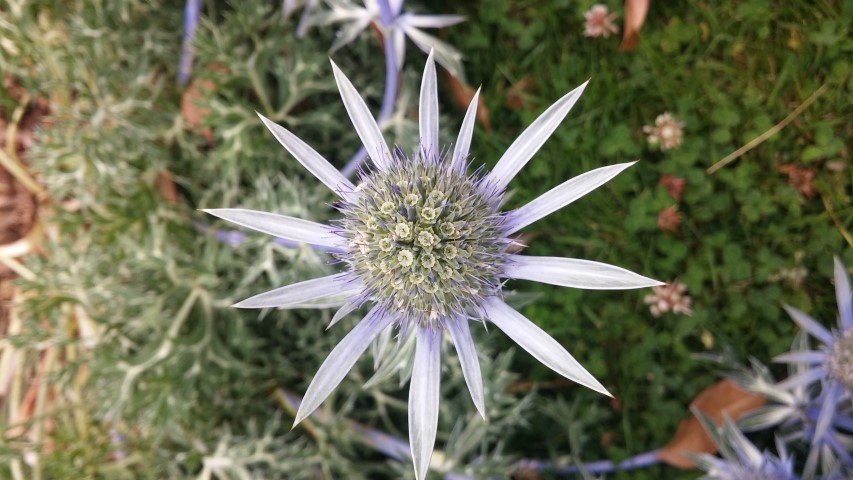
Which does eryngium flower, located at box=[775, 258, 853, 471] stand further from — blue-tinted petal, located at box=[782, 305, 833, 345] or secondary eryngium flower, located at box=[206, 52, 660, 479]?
secondary eryngium flower, located at box=[206, 52, 660, 479]

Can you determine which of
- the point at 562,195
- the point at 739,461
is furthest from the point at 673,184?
the point at 562,195

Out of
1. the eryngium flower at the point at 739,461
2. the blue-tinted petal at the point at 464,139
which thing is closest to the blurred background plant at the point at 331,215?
the eryngium flower at the point at 739,461

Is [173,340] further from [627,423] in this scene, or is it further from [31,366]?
[627,423]

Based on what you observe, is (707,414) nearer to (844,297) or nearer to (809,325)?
(809,325)

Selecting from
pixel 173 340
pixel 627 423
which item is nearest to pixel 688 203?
pixel 627 423

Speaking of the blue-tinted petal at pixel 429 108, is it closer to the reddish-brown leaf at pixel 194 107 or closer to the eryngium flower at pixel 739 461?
the reddish-brown leaf at pixel 194 107
